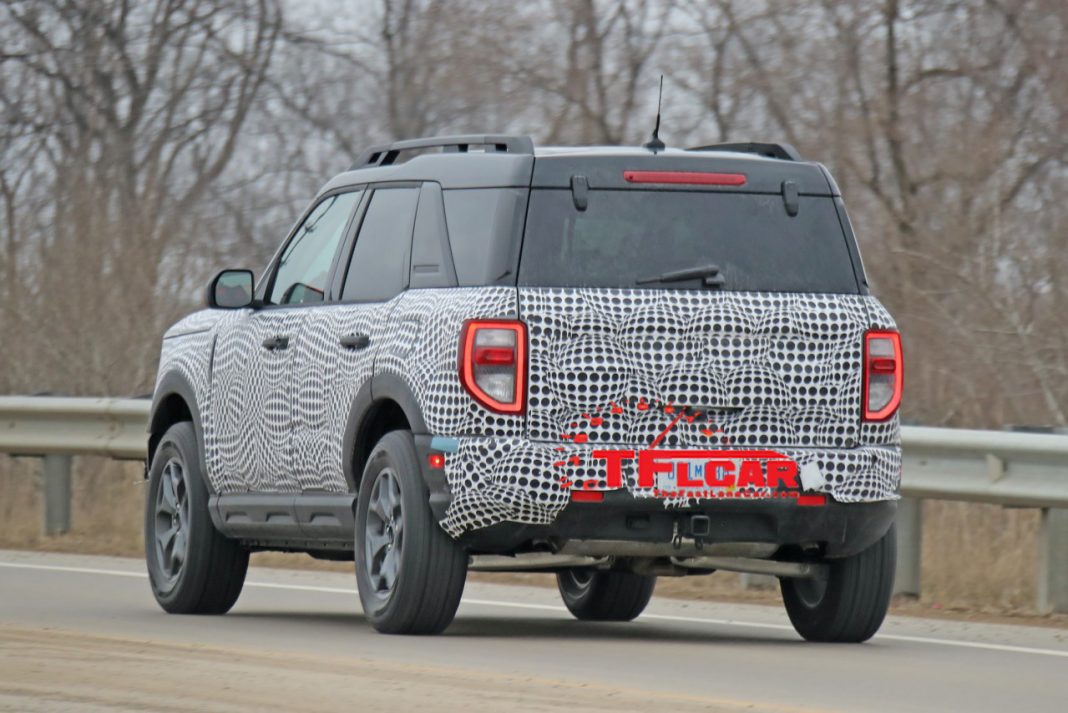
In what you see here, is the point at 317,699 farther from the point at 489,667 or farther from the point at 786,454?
the point at 786,454

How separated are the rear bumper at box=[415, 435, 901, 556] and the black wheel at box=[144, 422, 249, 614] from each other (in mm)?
2018

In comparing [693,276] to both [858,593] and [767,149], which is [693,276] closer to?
[767,149]

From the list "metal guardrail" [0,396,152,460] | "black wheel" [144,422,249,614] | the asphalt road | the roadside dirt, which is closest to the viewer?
the roadside dirt

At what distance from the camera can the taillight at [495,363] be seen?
8.41m

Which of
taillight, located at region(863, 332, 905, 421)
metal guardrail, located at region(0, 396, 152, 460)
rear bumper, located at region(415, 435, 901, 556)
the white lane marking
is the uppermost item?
taillight, located at region(863, 332, 905, 421)

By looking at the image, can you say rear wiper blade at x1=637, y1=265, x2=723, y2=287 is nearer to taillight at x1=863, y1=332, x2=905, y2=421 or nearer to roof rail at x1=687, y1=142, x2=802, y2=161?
taillight at x1=863, y1=332, x2=905, y2=421

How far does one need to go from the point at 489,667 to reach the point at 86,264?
12436 millimetres

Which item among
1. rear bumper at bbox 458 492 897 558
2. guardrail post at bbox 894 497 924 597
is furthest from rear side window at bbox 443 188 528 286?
guardrail post at bbox 894 497 924 597

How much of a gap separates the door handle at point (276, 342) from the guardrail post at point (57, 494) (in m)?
6.13

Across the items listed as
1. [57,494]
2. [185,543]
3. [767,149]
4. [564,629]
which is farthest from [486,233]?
[57,494]

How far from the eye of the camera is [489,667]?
7.93 metres

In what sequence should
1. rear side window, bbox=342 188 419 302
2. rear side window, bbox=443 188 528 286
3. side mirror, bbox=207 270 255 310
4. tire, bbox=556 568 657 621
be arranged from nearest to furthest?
rear side window, bbox=443 188 528 286 → rear side window, bbox=342 188 419 302 → side mirror, bbox=207 270 255 310 → tire, bbox=556 568 657 621

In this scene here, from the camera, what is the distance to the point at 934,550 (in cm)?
1246

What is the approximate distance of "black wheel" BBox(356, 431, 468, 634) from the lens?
28.3 ft
